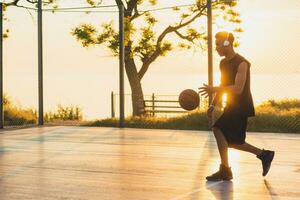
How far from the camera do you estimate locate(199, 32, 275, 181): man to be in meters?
7.52

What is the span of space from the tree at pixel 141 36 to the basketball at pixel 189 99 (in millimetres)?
14082

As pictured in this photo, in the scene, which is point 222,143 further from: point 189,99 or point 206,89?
point 189,99

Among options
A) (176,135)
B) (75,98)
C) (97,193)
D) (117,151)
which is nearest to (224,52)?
(97,193)

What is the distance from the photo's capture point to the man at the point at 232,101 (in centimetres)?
752

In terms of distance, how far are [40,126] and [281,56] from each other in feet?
19.5

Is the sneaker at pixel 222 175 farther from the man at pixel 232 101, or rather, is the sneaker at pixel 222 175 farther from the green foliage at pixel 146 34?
the green foliage at pixel 146 34

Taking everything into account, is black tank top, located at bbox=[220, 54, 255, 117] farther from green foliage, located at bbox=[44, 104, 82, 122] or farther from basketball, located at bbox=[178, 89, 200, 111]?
green foliage, located at bbox=[44, 104, 82, 122]

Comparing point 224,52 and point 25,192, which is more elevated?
point 224,52

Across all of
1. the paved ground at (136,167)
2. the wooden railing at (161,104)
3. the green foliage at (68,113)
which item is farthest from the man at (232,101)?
the wooden railing at (161,104)

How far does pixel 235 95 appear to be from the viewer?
7691 millimetres

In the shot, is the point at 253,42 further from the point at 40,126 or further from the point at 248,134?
the point at 40,126

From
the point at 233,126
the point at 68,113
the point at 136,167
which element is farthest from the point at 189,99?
the point at 68,113

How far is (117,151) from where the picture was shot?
1102 cm

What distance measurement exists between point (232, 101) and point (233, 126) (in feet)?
0.94
